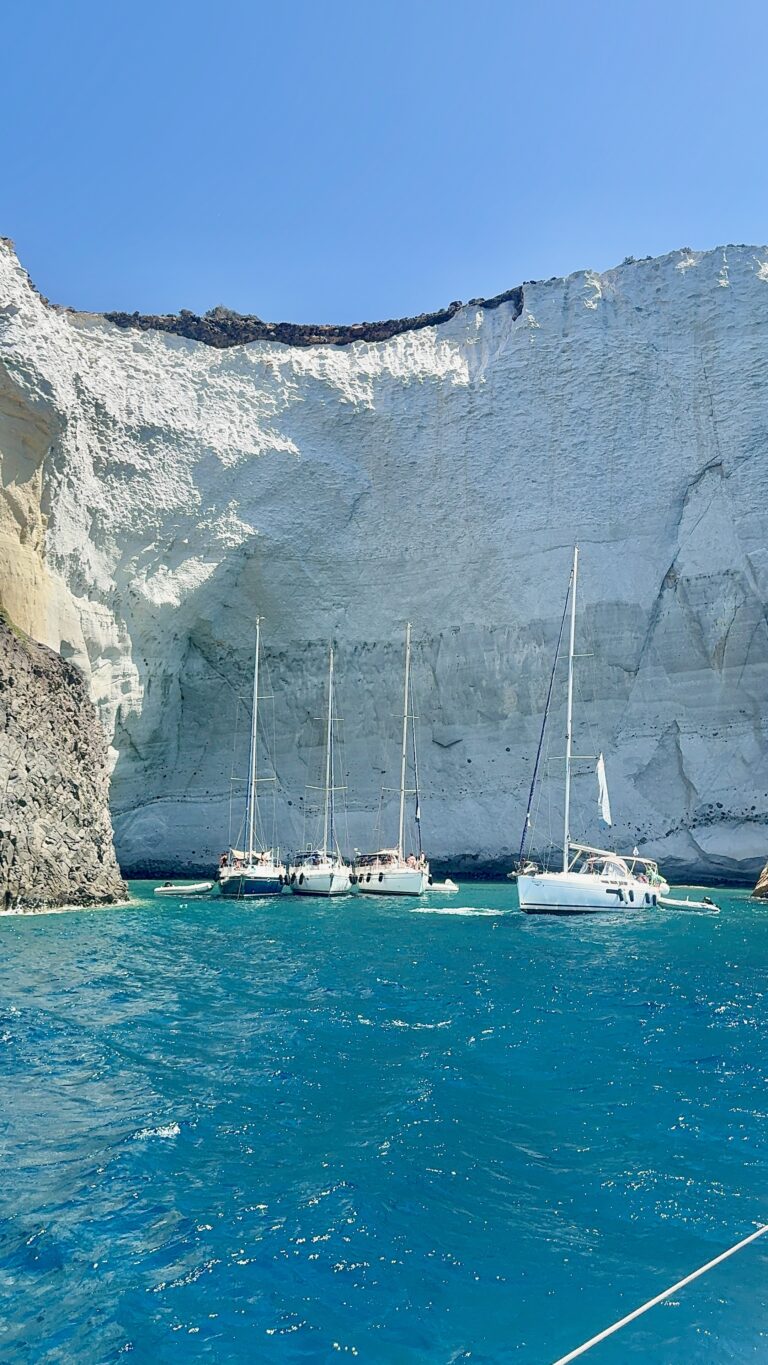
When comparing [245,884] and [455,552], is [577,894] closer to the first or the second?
[245,884]

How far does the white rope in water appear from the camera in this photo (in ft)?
16.0

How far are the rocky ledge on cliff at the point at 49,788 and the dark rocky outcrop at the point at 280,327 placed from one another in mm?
22022

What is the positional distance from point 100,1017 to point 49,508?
1064 inches

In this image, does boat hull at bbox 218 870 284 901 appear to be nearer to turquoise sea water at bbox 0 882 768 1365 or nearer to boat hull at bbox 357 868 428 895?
boat hull at bbox 357 868 428 895

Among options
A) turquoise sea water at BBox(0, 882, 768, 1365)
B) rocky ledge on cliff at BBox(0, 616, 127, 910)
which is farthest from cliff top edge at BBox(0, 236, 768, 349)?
turquoise sea water at BBox(0, 882, 768, 1365)

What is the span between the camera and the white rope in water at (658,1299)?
4871 mm

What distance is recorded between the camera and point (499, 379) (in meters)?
45.8

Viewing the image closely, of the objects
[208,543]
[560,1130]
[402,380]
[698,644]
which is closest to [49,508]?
[208,543]

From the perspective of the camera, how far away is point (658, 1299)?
5.55 metres

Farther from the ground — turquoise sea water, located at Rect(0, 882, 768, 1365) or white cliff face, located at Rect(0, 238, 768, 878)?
white cliff face, located at Rect(0, 238, 768, 878)

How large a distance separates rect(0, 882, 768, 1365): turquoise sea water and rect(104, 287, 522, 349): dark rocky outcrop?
36.3 m

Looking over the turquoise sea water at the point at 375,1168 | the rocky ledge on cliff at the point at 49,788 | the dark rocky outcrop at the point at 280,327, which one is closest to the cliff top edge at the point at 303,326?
the dark rocky outcrop at the point at 280,327

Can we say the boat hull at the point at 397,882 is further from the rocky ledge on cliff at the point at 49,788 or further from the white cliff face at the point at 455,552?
the white cliff face at the point at 455,552

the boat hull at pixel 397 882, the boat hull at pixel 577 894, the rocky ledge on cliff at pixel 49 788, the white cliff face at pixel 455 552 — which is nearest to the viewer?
the rocky ledge on cliff at pixel 49 788
